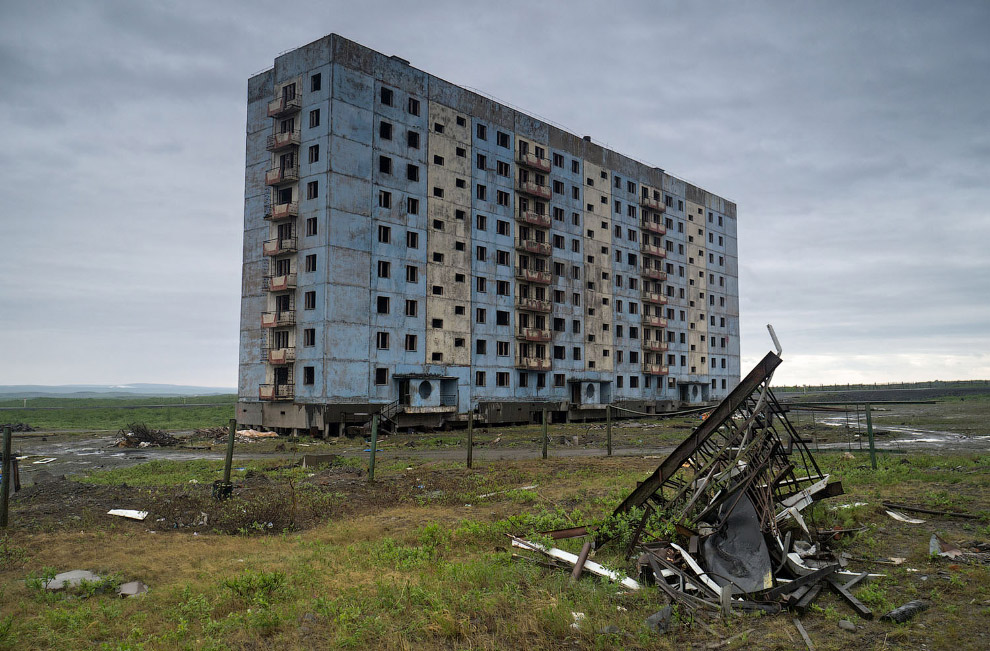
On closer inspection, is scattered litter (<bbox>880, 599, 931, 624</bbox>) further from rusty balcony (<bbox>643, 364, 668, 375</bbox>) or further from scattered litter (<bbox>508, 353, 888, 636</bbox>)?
rusty balcony (<bbox>643, 364, 668, 375</bbox>)

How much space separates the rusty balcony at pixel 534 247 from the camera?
2343 inches

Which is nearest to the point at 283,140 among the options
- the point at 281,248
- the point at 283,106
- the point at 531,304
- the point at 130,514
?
the point at 283,106

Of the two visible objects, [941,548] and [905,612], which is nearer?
[905,612]

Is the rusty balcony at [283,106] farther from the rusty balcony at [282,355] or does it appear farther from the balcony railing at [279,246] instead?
the rusty balcony at [282,355]

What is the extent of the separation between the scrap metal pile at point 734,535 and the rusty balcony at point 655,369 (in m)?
62.3

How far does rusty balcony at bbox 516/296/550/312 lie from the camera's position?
2309 inches

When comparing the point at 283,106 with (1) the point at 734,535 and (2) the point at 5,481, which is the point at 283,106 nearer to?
(2) the point at 5,481

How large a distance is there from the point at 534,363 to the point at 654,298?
22628 mm

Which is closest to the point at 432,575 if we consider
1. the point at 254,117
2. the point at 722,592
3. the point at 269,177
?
the point at 722,592

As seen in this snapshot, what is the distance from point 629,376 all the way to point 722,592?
211 ft

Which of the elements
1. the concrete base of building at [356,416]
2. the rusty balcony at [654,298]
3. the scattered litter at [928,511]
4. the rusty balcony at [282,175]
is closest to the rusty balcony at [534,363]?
the concrete base of building at [356,416]

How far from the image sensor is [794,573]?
8359mm

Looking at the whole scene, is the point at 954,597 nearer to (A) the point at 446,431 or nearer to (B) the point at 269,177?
(A) the point at 446,431

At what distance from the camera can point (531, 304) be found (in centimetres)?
5925
